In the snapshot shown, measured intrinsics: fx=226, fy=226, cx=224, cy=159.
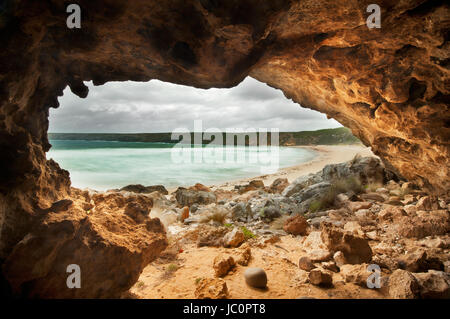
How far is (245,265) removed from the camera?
3.32 meters

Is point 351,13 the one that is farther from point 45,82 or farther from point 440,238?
point 45,82

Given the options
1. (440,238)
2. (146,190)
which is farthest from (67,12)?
(146,190)

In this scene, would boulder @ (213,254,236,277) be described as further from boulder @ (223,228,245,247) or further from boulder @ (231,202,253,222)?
boulder @ (231,202,253,222)

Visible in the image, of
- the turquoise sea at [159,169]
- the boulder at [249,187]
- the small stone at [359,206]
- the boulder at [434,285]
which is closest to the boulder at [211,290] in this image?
the boulder at [434,285]

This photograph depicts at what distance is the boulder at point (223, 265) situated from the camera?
10.1ft

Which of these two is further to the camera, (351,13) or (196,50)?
(196,50)

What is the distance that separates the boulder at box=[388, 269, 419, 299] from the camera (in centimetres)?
222

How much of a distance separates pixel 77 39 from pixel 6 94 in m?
1.09

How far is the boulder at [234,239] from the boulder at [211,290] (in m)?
1.45

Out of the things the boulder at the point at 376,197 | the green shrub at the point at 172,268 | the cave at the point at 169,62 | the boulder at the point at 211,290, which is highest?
the cave at the point at 169,62

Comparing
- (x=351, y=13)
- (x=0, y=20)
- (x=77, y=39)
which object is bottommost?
(x=0, y=20)

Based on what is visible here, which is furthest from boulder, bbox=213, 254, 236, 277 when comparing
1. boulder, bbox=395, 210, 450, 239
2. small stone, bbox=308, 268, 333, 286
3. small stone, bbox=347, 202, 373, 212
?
small stone, bbox=347, 202, 373, 212

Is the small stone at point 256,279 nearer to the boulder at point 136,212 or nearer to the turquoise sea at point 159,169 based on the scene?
Answer: the boulder at point 136,212

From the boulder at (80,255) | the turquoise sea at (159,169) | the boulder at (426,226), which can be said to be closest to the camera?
the boulder at (80,255)
